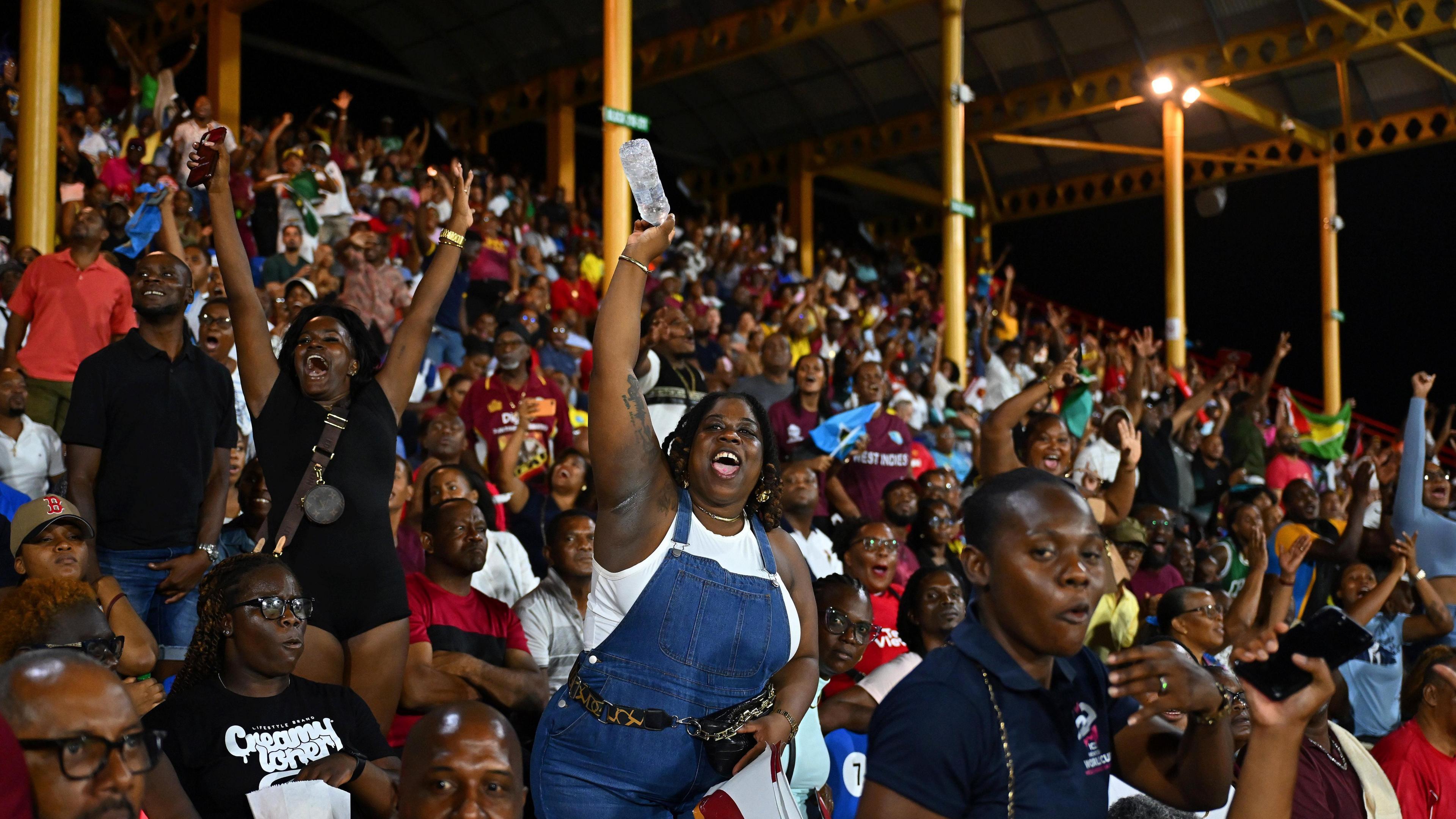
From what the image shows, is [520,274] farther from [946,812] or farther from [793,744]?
[946,812]

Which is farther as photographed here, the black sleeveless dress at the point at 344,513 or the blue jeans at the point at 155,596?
the blue jeans at the point at 155,596

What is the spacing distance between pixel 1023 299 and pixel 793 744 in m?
21.1

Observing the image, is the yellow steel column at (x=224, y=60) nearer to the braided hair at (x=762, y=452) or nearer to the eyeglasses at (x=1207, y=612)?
the eyeglasses at (x=1207, y=612)

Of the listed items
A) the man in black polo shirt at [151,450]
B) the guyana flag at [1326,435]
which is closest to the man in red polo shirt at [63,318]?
the man in black polo shirt at [151,450]

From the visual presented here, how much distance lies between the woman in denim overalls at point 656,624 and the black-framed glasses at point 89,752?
97cm

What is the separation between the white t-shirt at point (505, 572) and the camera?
211 inches

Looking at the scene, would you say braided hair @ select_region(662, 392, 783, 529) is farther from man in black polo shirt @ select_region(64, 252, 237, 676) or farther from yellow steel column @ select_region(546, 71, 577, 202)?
yellow steel column @ select_region(546, 71, 577, 202)

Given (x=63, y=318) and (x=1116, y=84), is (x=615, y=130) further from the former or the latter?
(x=1116, y=84)

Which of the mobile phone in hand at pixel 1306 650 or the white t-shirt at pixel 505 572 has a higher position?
the mobile phone in hand at pixel 1306 650

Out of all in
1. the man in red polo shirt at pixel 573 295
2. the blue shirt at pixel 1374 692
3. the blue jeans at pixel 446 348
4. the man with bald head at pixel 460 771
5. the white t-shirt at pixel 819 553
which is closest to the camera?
the man with bald head at pixel 460 771

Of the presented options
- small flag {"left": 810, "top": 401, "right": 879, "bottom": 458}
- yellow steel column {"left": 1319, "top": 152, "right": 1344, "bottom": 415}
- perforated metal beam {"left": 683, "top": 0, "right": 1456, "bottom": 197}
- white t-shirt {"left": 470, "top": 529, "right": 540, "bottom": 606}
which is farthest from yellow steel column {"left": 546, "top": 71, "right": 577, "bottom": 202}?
white t-shirt {"left": 470, "top": 529, "right": 540, "bottom": 606}

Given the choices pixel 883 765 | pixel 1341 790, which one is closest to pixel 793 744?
pixel 883 765

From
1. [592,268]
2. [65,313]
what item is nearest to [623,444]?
[65,313]

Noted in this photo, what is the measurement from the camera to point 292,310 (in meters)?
7.20
